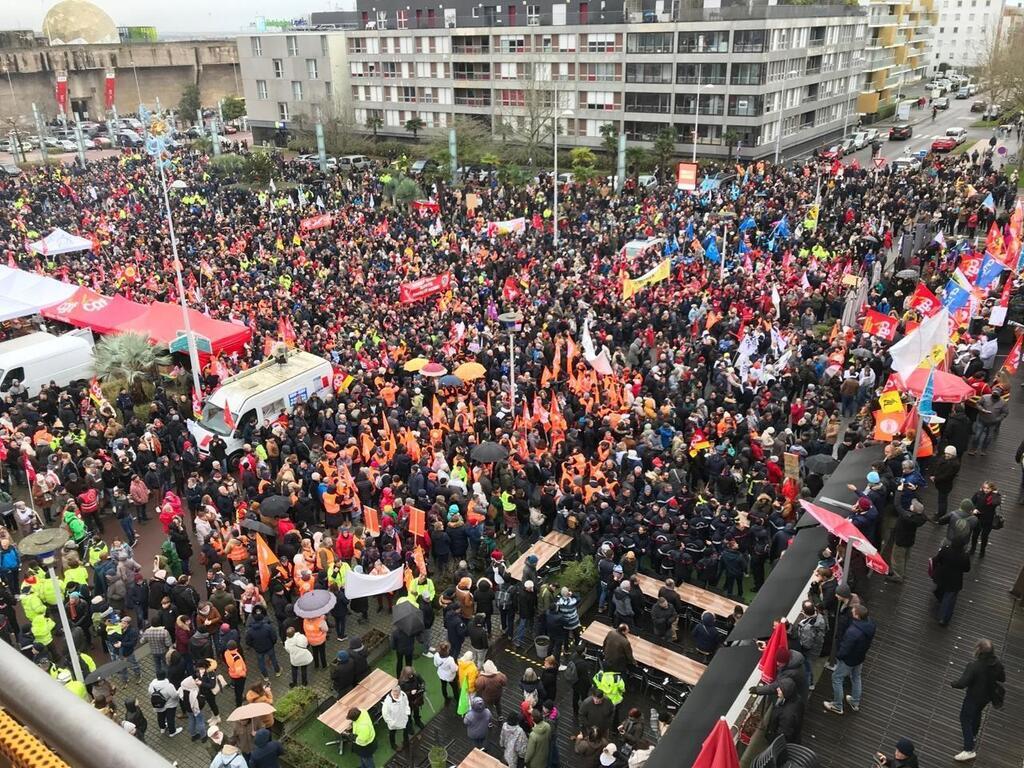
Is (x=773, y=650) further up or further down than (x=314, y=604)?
further up

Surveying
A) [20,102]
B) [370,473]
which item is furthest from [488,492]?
[20,102]

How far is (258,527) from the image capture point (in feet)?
48.5

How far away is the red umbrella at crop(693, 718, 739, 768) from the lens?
26.6 ft

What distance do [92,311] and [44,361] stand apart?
4.24 m

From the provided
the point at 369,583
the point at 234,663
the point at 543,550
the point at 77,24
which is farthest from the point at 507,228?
the point at 77,24

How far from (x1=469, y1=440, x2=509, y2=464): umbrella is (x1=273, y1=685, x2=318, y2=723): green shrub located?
18.7 feet

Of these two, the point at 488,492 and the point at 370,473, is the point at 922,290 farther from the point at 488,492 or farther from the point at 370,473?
the point at 370,473

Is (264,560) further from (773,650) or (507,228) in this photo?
(507,228)

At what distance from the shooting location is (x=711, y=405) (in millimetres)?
18969

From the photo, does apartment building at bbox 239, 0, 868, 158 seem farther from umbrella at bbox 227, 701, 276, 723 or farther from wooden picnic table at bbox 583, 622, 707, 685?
umbrella at bbox 227, 701, 276, 723

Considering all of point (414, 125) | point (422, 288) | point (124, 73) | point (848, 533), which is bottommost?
point (422, 288)

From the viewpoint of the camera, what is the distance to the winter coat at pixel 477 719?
10.9m

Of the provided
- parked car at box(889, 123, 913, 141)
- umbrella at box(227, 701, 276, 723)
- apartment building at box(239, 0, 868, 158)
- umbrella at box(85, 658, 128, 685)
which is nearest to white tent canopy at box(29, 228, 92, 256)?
umbrella at box(85, 658, 128, 685)

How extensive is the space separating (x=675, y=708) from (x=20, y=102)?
4566 inches
